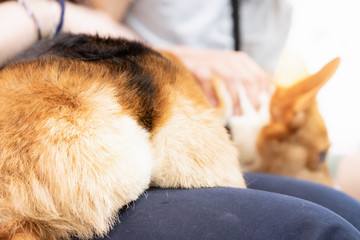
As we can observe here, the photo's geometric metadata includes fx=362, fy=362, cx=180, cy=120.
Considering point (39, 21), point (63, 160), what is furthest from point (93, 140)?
point (39, 21)

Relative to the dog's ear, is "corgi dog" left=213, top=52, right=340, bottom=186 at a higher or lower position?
lower

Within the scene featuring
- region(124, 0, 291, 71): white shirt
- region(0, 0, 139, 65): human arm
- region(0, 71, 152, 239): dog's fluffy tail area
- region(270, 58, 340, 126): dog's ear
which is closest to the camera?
region(0, 71, 152, 239): dog's fluffy tail area

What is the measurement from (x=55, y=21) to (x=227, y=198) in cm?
68

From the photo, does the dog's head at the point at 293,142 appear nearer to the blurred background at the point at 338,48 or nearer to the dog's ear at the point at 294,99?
the dog's ear at the point at 294,99

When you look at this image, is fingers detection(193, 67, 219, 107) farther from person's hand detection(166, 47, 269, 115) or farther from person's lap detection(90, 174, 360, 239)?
person's lap detection(90, 174, 360, 239)

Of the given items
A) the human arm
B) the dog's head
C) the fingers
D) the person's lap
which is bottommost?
the dog's head

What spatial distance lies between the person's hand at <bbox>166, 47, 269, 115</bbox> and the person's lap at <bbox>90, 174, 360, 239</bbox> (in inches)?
21.2

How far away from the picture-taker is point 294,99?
1.21 metres

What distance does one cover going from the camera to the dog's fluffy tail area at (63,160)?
18.7 inches

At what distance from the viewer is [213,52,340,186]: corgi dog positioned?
1300 mm

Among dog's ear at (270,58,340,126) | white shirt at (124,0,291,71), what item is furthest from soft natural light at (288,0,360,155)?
dog's ear at (270,58,340,126)

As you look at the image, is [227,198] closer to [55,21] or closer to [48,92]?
[48,92]

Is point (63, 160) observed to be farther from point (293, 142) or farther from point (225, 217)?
point (293, 142)

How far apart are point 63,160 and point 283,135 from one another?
1030 mm
